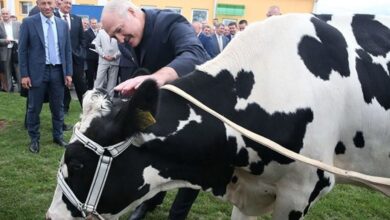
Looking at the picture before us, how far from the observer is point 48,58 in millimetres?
6086

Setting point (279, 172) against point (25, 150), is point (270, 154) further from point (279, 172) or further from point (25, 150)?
point (25, 150)

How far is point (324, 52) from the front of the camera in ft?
8.35

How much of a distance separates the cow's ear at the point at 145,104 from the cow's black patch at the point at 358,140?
129 cm

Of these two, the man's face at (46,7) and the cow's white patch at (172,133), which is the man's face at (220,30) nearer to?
the man's face at (46,7)

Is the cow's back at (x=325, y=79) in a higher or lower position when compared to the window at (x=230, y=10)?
higher

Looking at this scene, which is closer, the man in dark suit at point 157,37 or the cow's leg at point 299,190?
the cow's leg at point 299,190

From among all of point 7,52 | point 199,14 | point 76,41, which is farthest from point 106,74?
point 199,14

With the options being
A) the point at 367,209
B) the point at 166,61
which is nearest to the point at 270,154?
the point at 166,61

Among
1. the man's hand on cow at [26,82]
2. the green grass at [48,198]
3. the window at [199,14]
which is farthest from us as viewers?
the window at [199,14]

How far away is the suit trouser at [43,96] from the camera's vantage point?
19.9 feet

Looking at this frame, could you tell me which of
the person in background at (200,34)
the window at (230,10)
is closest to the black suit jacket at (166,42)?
the person in background at (200,34)

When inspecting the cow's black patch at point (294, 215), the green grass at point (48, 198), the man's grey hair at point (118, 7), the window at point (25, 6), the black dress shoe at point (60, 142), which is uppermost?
the man's grey hair at point (118, 7)

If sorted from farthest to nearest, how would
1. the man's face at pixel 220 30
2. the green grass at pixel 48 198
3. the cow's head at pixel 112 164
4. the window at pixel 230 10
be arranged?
the window at pixel 230 10, the man's face at pixel 220 30, the green grass at pixel 48 198, the cow's head at pixel 112 164

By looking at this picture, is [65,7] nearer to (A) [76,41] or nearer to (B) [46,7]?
(A) [76,41]
